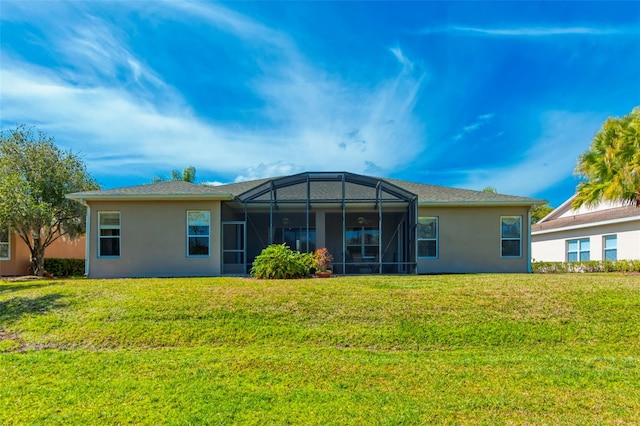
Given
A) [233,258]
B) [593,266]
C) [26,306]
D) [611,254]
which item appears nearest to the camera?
[26,306]

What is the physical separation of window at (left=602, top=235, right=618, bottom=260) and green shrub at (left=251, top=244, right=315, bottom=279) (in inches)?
582

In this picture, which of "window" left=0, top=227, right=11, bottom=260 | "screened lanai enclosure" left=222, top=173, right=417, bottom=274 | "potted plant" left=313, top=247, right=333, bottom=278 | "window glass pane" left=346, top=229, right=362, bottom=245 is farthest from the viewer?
"window" left=0, top=227, right=11, bottom=260

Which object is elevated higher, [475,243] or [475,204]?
[475,204]

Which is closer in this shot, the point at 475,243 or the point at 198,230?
the point at 198,230

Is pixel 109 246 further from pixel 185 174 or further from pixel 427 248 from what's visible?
pixel 185 174

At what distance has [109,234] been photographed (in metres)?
14.5

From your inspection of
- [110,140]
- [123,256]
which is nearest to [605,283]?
[123,256]

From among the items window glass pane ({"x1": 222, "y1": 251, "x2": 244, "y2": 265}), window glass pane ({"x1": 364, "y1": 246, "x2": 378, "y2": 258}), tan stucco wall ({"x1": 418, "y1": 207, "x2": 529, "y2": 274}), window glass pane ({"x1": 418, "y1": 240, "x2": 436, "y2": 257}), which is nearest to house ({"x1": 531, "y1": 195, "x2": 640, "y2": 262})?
tan stucco wall ({"x1": 418, "y1": 207, "x2": 529, "y2": 274})

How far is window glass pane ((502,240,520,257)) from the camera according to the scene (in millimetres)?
15539

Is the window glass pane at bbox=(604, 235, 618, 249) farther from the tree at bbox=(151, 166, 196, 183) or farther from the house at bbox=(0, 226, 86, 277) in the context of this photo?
the tree at bbox=(151, 166, 196, 183)

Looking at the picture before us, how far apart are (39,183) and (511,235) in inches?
803

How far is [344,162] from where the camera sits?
22.4 meters

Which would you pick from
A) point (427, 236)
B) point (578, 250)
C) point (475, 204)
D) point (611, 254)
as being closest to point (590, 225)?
point (611, 254)

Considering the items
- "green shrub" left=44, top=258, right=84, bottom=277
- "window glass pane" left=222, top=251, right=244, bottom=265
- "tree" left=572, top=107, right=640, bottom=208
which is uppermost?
"tree" left=572, top=107, right=640, bottom=208
